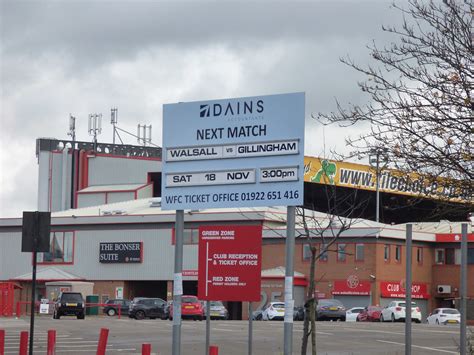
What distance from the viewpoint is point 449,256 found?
246 ft

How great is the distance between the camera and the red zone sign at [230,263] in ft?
55.5

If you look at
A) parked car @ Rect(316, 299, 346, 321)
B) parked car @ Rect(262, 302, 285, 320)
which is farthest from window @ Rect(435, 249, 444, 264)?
parked car @ Rect(262, 302, 285, 320)

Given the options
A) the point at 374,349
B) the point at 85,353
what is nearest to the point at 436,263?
the point at 374,349

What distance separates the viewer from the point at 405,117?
1416cm

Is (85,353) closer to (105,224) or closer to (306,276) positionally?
(306,276)

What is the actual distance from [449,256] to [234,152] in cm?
6085

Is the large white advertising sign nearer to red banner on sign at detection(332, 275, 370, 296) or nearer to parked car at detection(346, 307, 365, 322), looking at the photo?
parked car at detection(346, 307, 365, 322)

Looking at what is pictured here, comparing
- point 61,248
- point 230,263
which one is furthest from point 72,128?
point 230,263

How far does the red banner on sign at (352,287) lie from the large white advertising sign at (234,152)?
54.2m

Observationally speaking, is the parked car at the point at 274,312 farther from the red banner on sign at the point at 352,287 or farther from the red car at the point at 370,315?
the red banner on sign at the point at 352,287

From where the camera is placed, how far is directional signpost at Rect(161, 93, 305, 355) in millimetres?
15562

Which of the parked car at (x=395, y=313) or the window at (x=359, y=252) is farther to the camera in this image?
the window at (x=359, y=252)

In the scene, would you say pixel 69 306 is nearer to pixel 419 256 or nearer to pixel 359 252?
pixel 359 252

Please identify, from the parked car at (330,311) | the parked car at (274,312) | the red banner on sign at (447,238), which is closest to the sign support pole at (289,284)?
the parked car at (330,311)
